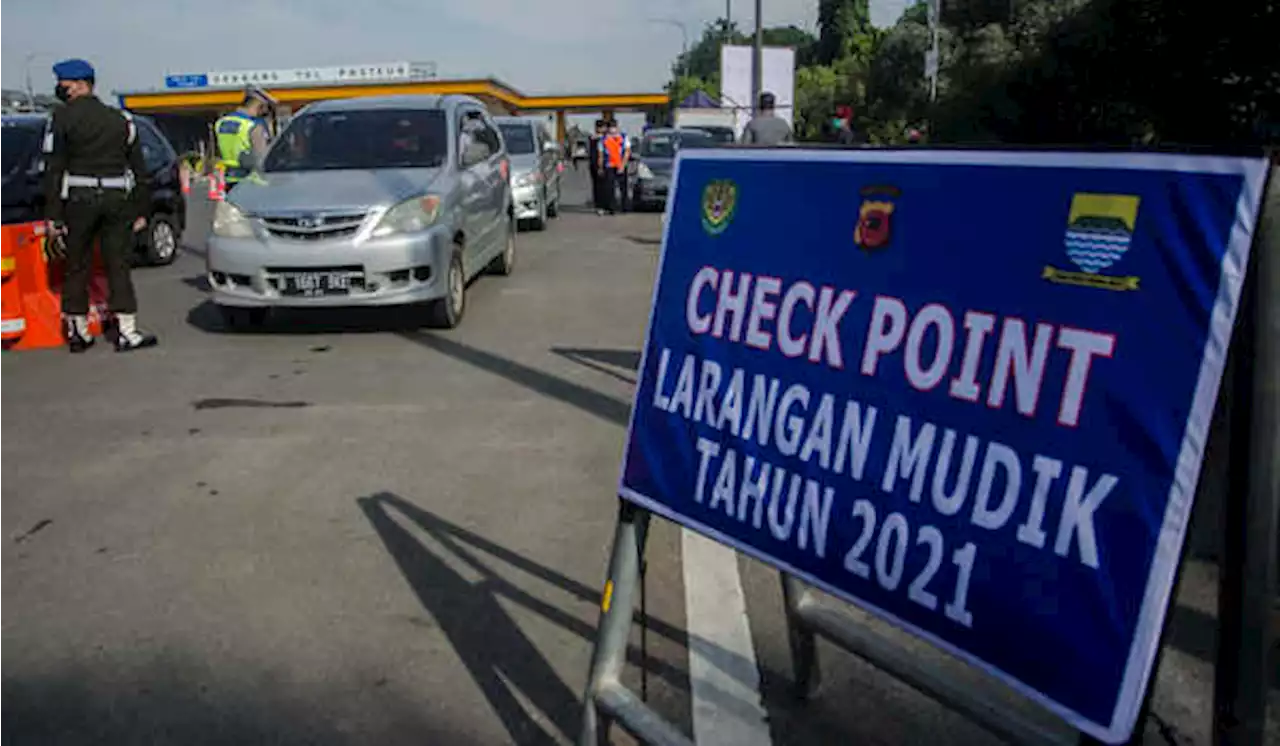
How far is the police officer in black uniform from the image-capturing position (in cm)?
766

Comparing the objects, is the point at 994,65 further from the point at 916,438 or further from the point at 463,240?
the point at 916,438

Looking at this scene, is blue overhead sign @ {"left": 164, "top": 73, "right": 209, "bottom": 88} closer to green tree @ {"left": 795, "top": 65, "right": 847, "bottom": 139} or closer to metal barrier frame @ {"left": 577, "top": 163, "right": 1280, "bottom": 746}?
green tree @ {"left": 795, "top": 65, "right": 847, "bottom": 139}

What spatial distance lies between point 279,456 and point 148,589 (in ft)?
5.37

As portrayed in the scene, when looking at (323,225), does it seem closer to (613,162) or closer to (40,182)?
(40,182)

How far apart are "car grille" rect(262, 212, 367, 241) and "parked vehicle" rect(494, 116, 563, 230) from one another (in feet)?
25.8

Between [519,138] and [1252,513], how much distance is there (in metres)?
16.9

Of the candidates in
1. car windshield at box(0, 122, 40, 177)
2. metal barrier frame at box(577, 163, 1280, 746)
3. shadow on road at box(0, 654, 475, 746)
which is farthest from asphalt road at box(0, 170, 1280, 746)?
car windshield at box(0, 122, 40, 177)

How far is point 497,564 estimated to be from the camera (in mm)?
4141

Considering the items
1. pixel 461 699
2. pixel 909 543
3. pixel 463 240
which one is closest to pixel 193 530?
pixel 461 699

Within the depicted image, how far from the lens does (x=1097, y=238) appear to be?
6.02 feet

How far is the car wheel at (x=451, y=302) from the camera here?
8.75 m

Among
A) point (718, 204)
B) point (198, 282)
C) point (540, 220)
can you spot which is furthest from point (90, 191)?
point (540, 220)

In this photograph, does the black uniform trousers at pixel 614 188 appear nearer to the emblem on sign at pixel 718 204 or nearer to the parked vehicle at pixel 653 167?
the parked vehicle at pixel 653 167

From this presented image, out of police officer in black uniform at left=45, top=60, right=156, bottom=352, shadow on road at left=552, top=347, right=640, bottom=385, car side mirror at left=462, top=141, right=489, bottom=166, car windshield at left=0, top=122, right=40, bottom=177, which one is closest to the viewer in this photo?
shadow on road at left=552, top=347, right=640, bottom=385
